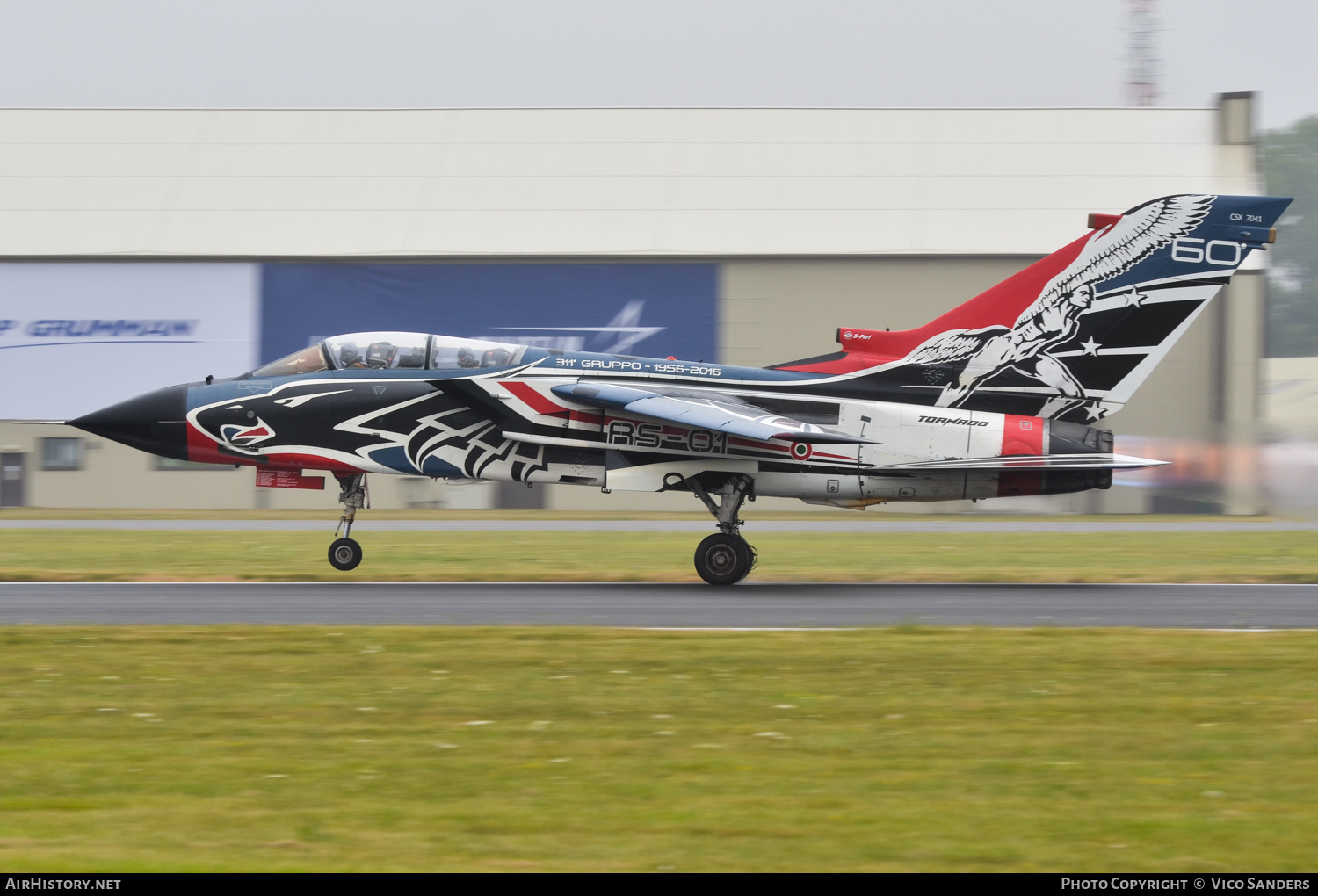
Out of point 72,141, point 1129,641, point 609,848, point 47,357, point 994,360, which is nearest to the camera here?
point 609,848

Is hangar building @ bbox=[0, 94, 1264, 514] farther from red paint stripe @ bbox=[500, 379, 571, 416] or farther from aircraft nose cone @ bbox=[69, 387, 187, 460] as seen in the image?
red paint stripe @ bbox=[500, 379, 571, 416]

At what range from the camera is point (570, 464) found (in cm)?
1767

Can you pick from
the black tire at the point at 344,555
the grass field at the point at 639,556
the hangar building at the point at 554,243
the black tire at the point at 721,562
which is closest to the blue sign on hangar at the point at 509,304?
the hangar building at the point at 554,243

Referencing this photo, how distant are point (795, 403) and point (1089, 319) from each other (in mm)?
3910

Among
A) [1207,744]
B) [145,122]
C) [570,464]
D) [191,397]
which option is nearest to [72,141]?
[145,122]

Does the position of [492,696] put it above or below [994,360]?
below

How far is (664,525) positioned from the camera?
103 ft

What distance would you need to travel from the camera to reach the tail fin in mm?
16828

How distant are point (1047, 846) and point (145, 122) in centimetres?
4445

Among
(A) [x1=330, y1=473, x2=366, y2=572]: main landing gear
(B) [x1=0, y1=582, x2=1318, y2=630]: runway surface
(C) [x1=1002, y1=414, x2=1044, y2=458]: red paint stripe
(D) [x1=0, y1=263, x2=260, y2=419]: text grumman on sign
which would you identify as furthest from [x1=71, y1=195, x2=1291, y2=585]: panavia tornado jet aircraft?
(D) [x1=0, y1=263, x2=260, y2=419]: text grumman on sign

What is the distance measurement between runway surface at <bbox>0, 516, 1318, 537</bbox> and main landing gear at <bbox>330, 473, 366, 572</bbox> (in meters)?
10.1
